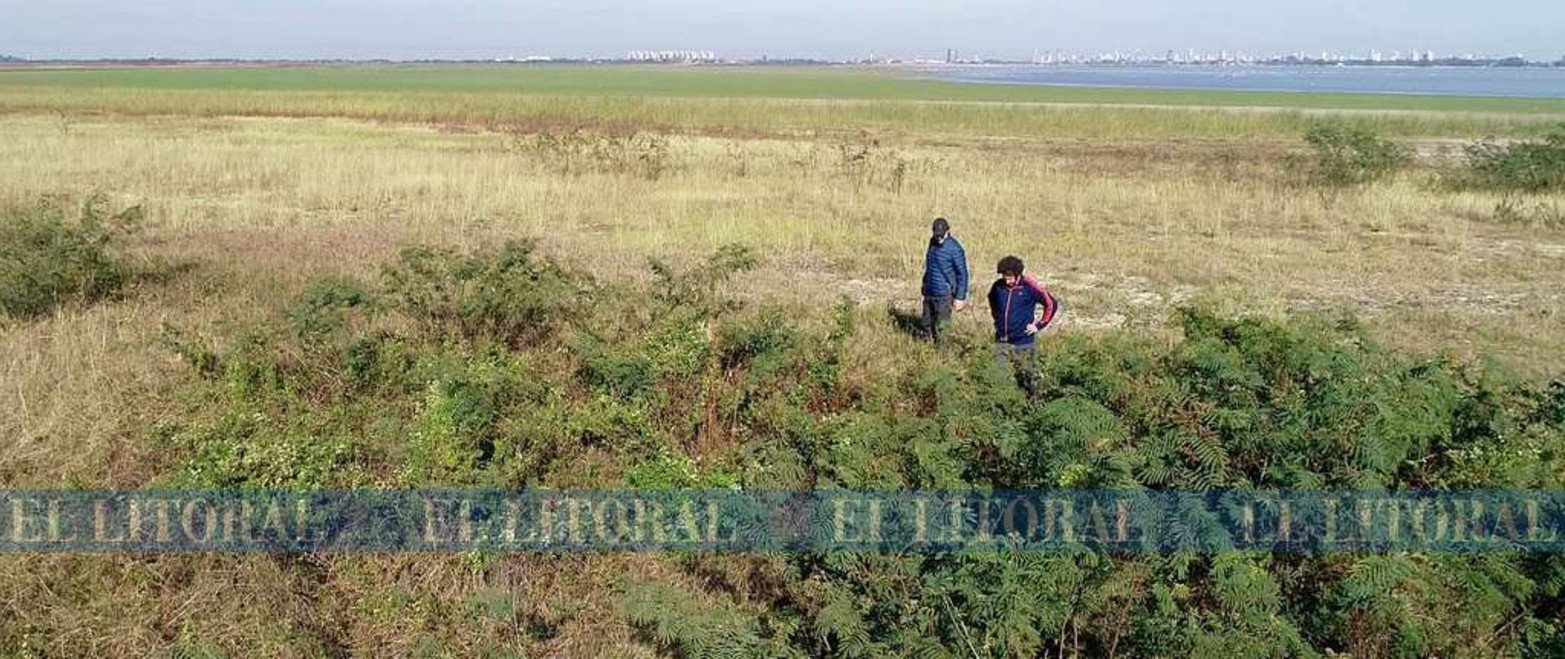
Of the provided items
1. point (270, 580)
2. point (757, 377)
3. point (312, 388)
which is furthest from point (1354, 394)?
point (312, 388)

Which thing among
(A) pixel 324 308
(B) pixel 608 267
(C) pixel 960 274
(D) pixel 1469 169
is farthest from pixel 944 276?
(D) pixel 1469 169

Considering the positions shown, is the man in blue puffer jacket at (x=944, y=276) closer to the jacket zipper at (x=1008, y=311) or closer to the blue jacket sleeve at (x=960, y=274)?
the blue jacket sleeve at (x=960, y=274)

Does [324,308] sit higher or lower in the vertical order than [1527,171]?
lower

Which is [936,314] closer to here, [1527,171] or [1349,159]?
[1349,159]

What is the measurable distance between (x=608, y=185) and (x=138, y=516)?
16041 mm

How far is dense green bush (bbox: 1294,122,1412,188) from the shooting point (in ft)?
69.0

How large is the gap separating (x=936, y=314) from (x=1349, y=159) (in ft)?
55.1

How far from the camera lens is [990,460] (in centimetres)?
479

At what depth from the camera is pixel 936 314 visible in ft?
29.2

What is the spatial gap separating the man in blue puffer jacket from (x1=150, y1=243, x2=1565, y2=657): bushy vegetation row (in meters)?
1.29

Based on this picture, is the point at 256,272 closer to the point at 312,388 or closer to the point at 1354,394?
the point at 312,388

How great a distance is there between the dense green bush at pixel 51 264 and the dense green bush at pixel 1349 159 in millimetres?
21445

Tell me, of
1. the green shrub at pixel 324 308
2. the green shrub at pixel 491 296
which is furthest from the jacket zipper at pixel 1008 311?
the green shrub at pixel 324 308

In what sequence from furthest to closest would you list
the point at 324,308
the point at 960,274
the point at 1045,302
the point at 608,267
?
the point at 608,267 → the point at 960,274 → the point at 1045,302 → the point at 324,308
